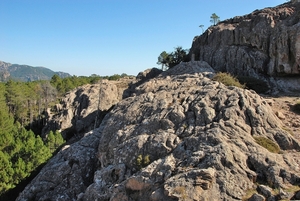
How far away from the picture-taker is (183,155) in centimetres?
1407

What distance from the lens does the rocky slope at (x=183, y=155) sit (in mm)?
12016

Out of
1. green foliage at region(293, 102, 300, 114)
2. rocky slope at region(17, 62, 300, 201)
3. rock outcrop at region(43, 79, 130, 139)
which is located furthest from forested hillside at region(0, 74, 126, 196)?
green foliage at region(293, 102, 300, 114)

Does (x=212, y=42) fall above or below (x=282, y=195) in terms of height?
above

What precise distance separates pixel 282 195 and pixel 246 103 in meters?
7.48

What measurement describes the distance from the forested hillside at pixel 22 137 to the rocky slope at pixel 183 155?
811 centimetres

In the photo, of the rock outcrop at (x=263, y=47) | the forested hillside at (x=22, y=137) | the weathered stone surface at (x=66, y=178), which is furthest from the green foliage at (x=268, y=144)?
the forested hillside at (x=22, y=137)

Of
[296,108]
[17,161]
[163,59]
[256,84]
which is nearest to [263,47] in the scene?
[256,84]

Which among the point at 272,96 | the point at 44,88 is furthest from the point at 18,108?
the point at 272,96

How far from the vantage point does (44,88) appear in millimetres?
73812

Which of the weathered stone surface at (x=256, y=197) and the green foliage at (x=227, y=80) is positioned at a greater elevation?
the green foliage at (x=227, y=80)

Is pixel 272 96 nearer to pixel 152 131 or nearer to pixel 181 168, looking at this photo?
pixel 152 131

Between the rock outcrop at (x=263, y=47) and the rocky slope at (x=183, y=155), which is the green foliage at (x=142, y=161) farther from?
the rock outcrop at (x=263, y=47)

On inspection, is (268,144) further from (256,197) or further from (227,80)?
(227,80)

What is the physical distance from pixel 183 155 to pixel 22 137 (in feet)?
121
